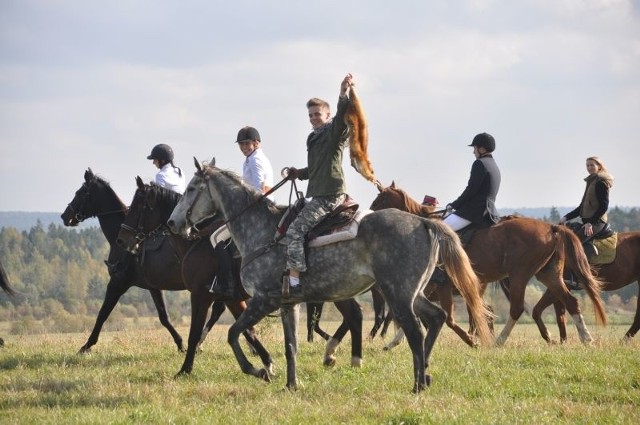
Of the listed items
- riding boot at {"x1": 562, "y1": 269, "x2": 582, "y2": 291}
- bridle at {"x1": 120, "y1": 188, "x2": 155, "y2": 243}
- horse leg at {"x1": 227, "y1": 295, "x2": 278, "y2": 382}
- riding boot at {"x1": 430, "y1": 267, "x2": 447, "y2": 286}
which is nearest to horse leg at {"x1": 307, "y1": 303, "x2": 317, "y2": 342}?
riding boot at {"x1": 430, "y1": 267, "x2": 447, "y2": 286}

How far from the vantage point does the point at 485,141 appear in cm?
1592

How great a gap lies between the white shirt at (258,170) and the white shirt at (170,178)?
6.13ft

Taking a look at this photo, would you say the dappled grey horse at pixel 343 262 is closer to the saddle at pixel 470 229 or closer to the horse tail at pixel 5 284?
the saddle at pixel 470 229

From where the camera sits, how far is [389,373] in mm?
12195

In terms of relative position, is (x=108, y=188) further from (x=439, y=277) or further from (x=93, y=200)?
(x=439, y=277)

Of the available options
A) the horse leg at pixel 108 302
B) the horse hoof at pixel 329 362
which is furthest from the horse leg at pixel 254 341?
the horse leg at pixel 108 302

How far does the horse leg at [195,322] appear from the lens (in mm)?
12797

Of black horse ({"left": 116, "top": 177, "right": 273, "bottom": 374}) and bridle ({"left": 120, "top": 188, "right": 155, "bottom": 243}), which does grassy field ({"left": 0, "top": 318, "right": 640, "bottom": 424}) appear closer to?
black horse ({"left": 116, "top": 177, "right": 273, "bottom": 374})

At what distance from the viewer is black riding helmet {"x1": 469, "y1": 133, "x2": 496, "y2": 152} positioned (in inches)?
627

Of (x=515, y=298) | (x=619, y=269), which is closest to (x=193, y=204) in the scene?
(x=515, y=298)

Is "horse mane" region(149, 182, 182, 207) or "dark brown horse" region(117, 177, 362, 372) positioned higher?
"horse mane" region(149, 182, 182, 207)

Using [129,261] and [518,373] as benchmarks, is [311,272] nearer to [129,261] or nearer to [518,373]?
[518,373]

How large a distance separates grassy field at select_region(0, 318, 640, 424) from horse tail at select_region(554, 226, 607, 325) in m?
1.21

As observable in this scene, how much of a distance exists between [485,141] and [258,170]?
4329 millimetres
